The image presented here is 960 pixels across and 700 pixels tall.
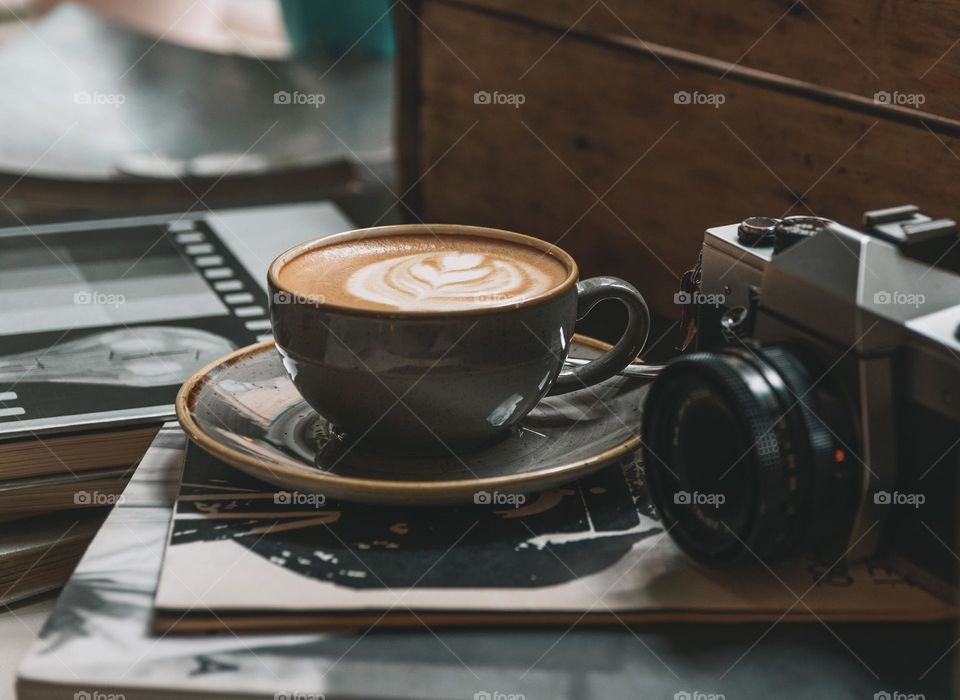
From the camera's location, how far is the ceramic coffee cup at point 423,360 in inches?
16.7

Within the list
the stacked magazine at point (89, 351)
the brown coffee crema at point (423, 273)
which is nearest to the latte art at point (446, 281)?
the brown coffee crema at point (423, 273)

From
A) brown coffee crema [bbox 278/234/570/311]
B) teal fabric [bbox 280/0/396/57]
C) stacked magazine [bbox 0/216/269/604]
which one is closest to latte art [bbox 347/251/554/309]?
brown coffee crema [bbox 278/234/570/311]

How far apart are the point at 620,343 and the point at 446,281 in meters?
0.09

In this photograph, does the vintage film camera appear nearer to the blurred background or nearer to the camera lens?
the camera lens

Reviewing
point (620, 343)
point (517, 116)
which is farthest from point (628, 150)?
point (620, 343)

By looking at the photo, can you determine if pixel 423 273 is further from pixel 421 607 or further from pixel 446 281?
pixel 421 607

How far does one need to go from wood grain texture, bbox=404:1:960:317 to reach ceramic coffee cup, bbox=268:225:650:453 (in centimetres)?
22

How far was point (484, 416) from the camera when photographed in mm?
448

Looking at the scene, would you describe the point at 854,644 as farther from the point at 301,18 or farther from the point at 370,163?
the point at 301,18

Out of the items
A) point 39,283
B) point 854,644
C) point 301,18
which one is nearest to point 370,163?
point 301,18

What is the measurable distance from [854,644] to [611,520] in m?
0.10

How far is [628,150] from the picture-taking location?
79cm

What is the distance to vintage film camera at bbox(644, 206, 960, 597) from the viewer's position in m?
0.38

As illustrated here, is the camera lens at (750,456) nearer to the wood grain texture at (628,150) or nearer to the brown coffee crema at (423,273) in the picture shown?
the brown coffee crema at (423,273)
